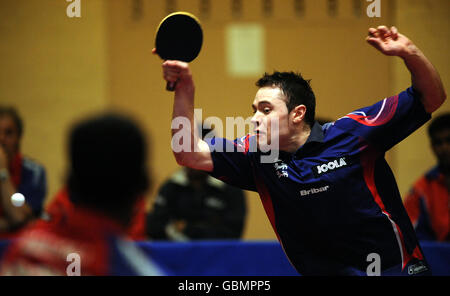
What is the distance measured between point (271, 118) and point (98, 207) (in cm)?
153

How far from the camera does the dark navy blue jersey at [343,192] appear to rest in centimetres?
291

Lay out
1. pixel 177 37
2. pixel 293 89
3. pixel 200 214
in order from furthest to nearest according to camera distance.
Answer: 1. pixel 200 214
2. pixel 293 89
3. pixel 177 37

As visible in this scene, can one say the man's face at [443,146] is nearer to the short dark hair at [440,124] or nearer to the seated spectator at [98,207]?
the short dark hair at [440,124]

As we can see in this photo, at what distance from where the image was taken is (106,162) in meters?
1.63

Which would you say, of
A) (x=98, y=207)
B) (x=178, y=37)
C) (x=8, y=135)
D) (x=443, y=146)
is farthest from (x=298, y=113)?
(x=8, y=135)

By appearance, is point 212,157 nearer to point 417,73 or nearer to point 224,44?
point 417,73

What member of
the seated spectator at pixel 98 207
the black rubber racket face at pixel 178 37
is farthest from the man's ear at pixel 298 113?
the seated spectator at pixel 98 207

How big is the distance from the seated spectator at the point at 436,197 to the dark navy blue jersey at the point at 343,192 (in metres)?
1.91

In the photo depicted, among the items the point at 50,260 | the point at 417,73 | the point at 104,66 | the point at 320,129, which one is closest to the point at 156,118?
the point at 104,66

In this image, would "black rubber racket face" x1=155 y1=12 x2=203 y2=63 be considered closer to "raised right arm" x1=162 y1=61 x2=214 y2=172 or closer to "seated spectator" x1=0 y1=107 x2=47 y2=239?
"raised right arm" x1=162 y1=61 x2=214 y2=172

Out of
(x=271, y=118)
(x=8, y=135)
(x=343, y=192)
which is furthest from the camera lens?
(x=8, y=135)

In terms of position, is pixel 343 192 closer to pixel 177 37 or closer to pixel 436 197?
pixel 177 37

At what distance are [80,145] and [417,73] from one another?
1.76m

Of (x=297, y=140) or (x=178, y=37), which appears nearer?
(x=178, y=37)
